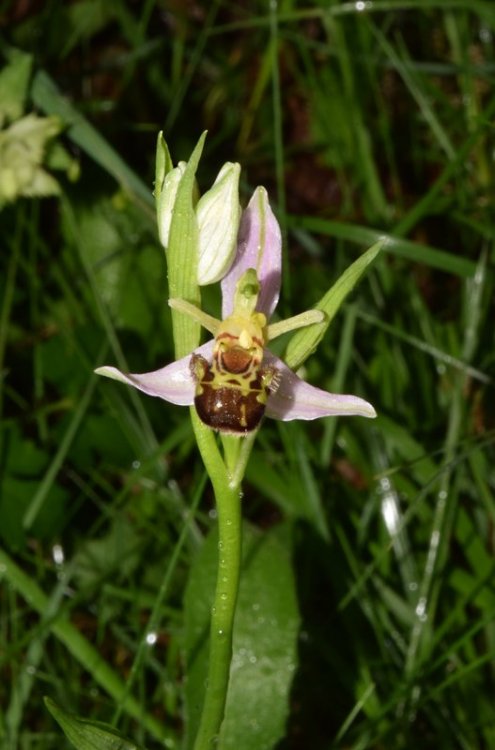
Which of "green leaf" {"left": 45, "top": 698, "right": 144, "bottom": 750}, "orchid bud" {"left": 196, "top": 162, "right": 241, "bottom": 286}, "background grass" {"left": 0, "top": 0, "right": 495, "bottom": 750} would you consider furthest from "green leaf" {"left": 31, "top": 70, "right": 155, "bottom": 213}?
"green leaf" {"left": 45, "top": 698, "right": 144, "bottom": 750}

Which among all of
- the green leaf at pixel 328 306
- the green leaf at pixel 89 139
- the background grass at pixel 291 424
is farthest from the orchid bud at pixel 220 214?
the green leaf at pixel 89 139

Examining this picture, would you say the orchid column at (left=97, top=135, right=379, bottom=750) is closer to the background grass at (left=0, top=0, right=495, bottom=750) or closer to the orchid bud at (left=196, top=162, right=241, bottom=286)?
the orchid bud at (left=196, top=162, right=241, bottom=286)

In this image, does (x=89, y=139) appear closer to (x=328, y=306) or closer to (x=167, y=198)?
(x=167, y=198)

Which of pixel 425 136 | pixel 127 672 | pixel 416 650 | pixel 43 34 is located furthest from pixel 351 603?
pixel 43 34

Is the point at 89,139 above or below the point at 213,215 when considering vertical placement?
above

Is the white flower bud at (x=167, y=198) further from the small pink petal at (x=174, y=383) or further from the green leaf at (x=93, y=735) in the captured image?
the green leaf at (x=93, y=735)

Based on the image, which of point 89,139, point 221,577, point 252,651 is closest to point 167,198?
point 221,577
